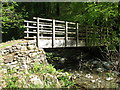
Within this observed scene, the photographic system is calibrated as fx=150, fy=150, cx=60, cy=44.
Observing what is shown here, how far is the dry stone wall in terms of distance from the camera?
6.95 meters

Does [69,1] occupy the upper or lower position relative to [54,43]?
upper

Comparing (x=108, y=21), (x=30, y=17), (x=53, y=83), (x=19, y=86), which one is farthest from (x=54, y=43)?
(x=30, y=17)

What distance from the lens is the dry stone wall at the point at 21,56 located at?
274 inches

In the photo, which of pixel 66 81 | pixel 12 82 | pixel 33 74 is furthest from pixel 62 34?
pixel 12 82

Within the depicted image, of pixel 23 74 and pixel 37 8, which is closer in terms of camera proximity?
pixel 23 74

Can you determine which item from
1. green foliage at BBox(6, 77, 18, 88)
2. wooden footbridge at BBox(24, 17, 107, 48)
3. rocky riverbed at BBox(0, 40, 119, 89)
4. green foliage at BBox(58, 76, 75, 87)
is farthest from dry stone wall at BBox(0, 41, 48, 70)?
green foliage at BBox(58, 76, 75, 87)

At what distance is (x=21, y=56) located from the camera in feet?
23.9

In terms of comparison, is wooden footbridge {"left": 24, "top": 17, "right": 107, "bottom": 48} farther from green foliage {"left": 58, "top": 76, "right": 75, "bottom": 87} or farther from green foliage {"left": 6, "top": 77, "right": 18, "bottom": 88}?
green foliage {"left": 6, "top": 77, "right": 18, "bottom": 88}

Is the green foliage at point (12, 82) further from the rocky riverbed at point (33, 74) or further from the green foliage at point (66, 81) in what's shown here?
the green foliage at point (66, 81)

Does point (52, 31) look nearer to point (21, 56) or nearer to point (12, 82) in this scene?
point (21, 56)

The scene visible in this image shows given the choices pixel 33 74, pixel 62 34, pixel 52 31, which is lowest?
pixel 33 74

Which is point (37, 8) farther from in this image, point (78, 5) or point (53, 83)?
point (53, 83)

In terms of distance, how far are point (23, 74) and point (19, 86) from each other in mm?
728

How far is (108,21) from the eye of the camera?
35.1 ft
